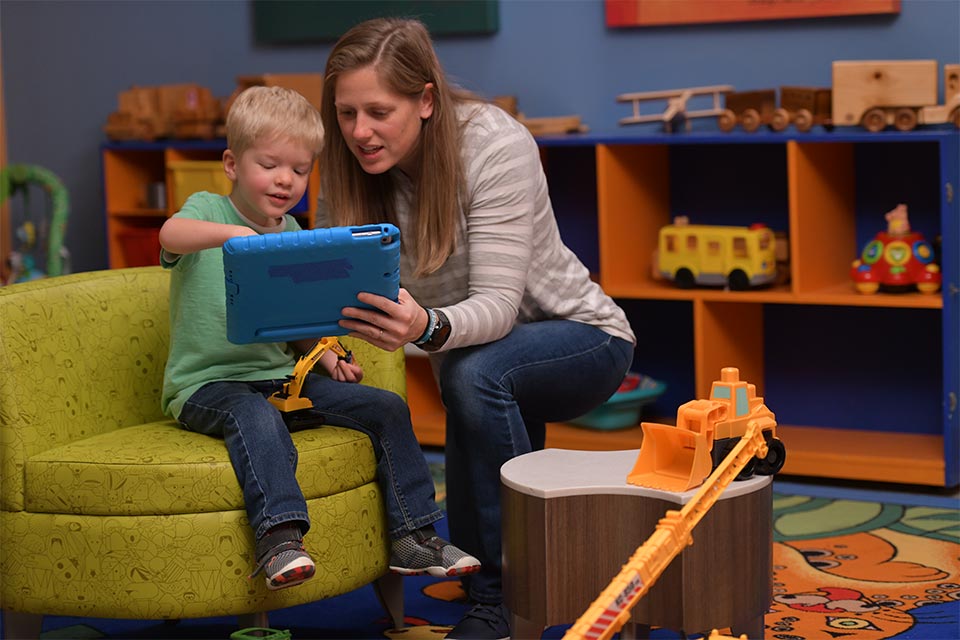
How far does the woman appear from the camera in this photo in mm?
2113

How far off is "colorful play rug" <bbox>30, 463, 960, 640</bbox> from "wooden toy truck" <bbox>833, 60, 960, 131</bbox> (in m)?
0.90

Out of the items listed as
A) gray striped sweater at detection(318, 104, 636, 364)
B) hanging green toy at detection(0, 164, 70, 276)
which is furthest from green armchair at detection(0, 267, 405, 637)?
hanging green toy at detection(0, 164, 70, 276)

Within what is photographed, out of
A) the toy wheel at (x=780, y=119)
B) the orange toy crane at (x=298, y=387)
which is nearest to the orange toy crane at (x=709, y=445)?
the orange toy crane at (x=298, y=387)

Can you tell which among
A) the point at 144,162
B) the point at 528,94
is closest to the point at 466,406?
the point at 528,94

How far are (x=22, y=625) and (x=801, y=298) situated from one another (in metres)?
1.90

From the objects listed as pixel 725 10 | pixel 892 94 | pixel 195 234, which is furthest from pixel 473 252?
pixel 725 10

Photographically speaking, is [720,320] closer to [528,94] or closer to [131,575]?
[528,94]

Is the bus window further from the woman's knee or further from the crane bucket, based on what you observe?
the crane bucket

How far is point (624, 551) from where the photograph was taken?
1841 millimetres

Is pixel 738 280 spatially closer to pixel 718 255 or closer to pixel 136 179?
pixel 718 255

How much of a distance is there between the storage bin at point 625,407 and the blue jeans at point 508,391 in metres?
1.07

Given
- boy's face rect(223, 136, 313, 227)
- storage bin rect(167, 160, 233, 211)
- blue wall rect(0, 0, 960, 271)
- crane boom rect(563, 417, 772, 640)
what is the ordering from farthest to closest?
storage bin rect(167, 160, 233, 211) → blue wall rect(0, 0, 960, 271) → boy's face rect(223, 136, 313, 227) → crane boom rect(563, 417, 772, 640)

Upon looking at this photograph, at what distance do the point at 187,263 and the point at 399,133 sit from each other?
1.35 ft

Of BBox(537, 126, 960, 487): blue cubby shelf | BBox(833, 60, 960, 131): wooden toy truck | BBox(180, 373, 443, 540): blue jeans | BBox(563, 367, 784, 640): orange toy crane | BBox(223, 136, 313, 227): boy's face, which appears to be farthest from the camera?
BBox(537, 126, 960, 487): blue cubby shelf
